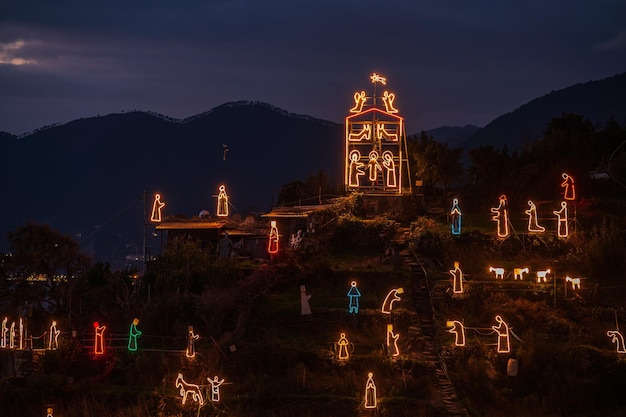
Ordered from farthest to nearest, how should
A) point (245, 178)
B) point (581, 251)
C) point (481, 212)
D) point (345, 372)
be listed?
point (245, 178) → point (481, 212) → point (581, 251) → point (345, 372)

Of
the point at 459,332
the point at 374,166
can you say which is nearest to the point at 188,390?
the point at 459,332

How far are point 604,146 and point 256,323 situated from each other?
2516cm

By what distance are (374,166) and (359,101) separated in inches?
136

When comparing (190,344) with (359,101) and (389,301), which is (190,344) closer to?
(389,301)

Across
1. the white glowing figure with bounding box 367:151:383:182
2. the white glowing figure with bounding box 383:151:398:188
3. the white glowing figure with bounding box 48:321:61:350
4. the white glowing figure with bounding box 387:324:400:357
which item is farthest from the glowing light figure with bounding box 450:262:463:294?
the white glowing figure with bounding box 48:321:61:350

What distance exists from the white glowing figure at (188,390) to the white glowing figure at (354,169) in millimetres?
15747

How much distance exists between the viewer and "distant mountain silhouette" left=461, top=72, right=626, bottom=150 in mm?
79812

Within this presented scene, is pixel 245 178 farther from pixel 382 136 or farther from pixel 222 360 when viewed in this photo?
pixel 222 360

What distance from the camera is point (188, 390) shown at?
68.7 feet

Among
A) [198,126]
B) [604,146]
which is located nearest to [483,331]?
[604,146]

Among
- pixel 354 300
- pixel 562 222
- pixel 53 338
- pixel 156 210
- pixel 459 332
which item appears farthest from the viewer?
pixel 156 210

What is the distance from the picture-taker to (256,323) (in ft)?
80.7

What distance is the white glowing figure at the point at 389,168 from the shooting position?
1358 inches

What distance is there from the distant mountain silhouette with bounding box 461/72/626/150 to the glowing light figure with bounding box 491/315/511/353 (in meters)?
58.5
